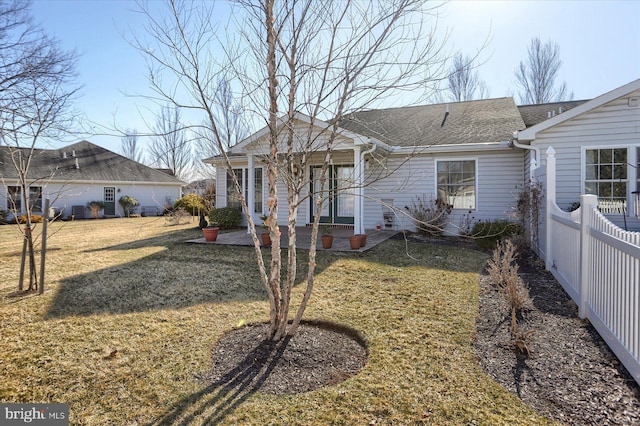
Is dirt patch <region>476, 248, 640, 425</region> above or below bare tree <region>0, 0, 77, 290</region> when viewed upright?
below

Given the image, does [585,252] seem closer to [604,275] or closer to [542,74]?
[604,275]

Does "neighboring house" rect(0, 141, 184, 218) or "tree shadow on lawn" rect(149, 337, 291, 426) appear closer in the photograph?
"tree shadow on lawn" rect(149, 337, 291, 426)

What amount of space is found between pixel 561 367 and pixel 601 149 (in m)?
7.63

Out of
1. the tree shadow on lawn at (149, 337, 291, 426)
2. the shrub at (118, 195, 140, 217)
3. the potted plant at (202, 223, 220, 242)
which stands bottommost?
the tree shadow on lawn at (149, 337, 291, 426)

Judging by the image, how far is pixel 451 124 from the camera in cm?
1227

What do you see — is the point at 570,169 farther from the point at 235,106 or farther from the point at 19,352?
the point at 19,352

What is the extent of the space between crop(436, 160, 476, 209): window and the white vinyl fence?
535cm

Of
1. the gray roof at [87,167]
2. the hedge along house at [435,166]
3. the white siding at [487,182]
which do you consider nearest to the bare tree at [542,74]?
the hedge along house at [435,166]

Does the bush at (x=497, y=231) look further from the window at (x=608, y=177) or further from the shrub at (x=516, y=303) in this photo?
the shrub at (x=516, y=303)

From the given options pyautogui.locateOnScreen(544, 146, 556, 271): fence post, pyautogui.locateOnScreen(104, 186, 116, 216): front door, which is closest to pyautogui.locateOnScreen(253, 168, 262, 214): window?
pyautogui.locateOnScreen(544, 146, 556, 271): fence post

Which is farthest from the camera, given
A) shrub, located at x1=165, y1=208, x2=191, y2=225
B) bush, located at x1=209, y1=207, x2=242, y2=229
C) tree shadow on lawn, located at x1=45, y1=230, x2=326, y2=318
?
shrub, located at x1=165, y1=208, x2=191, y2=225

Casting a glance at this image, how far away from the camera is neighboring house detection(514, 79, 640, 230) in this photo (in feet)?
27.1

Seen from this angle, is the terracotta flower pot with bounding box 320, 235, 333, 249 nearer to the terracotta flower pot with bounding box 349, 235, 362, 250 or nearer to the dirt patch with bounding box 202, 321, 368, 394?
the terracotta flower pot with bounding box 349, 235, 362, 250

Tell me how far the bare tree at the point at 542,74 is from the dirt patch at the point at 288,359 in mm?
27903
